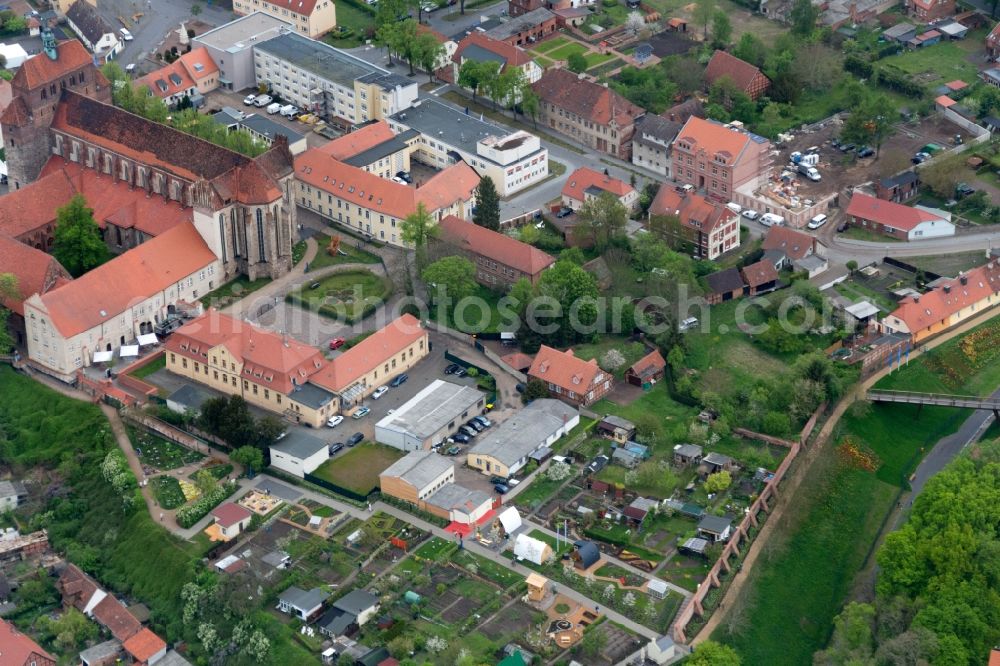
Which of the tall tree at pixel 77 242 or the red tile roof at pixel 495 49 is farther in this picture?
the red tile roof at pixel 495 49

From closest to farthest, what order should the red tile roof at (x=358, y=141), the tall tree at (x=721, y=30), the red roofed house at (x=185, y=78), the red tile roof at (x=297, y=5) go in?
the red tile roof at (x=358, y=141) → the red roofed house at (x=185, y=78) → the tall tree at (x=721, y=30) → the red tile roof at (x=297, y=5)

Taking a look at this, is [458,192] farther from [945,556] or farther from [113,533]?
[945,556]

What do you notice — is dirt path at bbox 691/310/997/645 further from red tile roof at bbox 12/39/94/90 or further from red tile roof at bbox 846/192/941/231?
red tile roof at bbox 12/39/94/90

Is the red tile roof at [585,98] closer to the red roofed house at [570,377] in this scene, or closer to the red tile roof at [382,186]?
the red tile roof at [382,186]

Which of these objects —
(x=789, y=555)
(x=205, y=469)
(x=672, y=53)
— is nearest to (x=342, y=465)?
(x=205, y=469)

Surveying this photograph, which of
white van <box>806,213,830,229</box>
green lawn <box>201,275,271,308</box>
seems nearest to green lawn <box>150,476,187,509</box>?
green lawn <box>201,275,271,308</box>

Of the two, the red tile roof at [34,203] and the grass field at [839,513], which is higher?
the red tile roof at [34,203]

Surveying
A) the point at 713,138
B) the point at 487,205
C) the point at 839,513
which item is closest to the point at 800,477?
the point at 839,513

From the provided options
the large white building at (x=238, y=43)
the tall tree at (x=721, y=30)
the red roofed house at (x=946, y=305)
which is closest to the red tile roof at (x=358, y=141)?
the large white building at (x=238, y=43)
